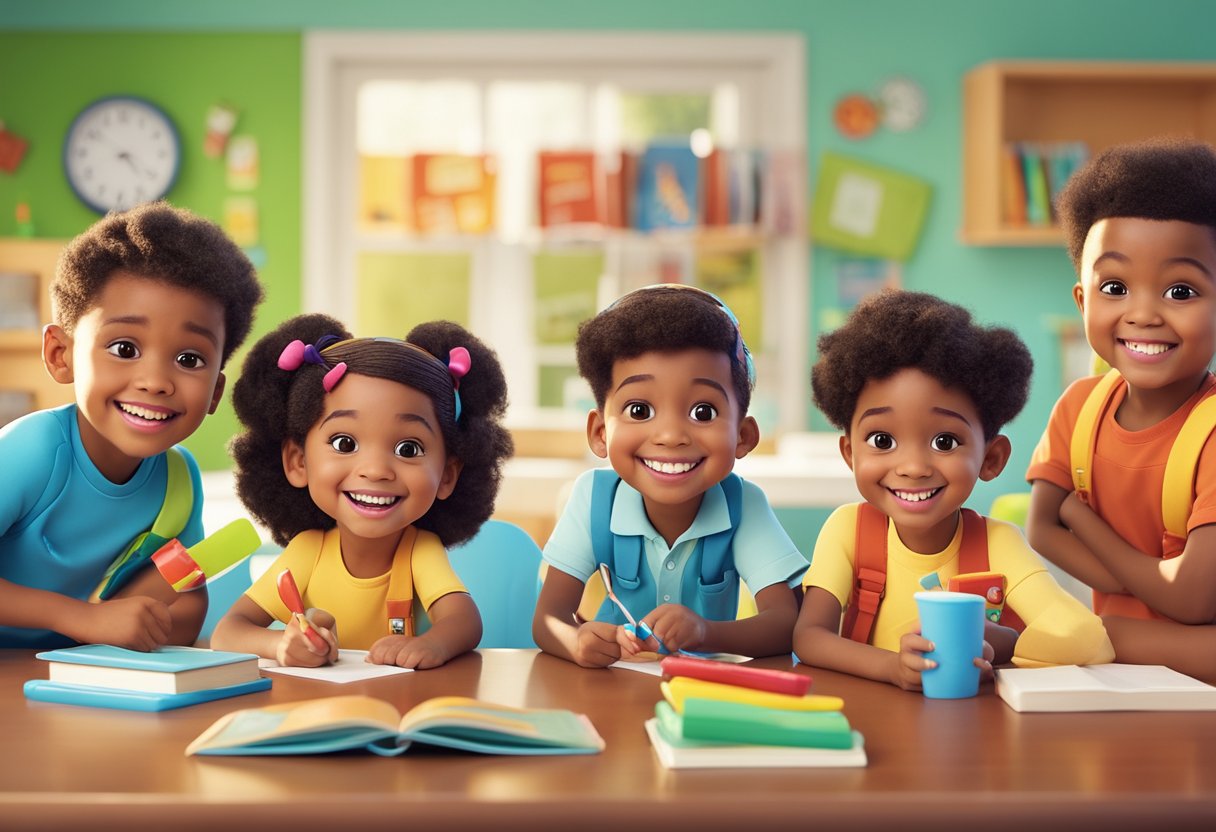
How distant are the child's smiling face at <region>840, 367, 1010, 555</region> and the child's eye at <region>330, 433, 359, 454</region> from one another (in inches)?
24.4

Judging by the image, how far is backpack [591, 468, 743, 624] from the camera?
1612 mm

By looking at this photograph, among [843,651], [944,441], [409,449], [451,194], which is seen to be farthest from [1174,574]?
[451,194]

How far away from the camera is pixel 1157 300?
149 centimetres

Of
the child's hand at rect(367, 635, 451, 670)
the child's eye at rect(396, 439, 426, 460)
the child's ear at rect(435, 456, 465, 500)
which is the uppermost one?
the child's eye at rect(396, 439, 426, 460)

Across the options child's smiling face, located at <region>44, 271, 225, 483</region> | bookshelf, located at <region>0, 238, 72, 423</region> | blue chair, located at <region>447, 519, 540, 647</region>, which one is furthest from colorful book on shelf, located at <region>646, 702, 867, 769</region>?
bookshelf, located at <region>0, 238, 72, 423</region>

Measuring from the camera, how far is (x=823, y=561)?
1518mm

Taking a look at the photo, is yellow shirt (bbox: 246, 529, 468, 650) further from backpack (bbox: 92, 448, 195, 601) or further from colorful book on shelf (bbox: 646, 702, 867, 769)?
colorful book on shelf (bbox: 646, 702, 867, 769)

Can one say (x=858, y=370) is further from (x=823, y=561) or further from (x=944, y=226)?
(x=944, y=226)

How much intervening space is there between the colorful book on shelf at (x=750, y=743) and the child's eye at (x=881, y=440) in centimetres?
50

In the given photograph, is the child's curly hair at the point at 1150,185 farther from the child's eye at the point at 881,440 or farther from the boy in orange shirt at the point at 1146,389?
the child's eye at the point at 881,440

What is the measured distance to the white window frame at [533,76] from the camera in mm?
4812

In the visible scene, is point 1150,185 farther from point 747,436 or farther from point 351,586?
point 351,586

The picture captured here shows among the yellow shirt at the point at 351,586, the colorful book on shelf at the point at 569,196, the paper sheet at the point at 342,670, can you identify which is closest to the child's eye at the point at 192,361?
the yellow shirt at the point at 351,586

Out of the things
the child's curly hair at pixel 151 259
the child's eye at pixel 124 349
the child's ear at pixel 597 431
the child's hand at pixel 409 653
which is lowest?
the child's hand at pixel 409 653
